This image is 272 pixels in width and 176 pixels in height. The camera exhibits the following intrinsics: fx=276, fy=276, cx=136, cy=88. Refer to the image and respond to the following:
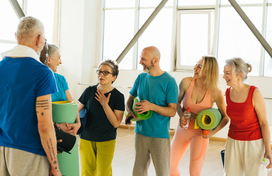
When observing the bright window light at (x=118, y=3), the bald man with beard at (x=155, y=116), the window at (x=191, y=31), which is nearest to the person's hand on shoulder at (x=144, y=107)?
the bald man with beard at (x=155, y=116)

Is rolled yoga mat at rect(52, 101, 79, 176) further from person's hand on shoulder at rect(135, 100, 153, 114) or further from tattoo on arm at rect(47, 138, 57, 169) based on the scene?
person's hand on shoulder at rect(135, 100, 153, 114)

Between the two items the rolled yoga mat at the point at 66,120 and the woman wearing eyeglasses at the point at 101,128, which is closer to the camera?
the rolled yoga mat at the point at 66,120

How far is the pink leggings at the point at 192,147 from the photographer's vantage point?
8.94 feet

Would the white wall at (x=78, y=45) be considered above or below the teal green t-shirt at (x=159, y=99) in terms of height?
above

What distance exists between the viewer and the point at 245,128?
246 centimetres

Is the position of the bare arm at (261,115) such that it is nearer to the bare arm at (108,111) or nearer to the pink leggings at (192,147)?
the pink leggings at (192,147)

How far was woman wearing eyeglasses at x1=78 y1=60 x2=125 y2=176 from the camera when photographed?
8.25 ft

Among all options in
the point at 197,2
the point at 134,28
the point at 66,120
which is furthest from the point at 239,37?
the point at 66,120

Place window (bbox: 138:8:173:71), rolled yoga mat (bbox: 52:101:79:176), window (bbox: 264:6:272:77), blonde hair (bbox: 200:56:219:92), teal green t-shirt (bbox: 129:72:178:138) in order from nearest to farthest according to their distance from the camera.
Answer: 1. rolled yoga mat (bbox: 52:101:79:176)
2. teal green t-shirt (bbox: 129:72:178:138)
3. blonde hair (bbox: 200:56:219:92)
4. window (bbox: 264:6:272:77)
5. window (bbox: 138:8:173:71)

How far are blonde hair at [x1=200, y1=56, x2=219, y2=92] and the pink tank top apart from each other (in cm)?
8

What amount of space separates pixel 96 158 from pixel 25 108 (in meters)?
1.16

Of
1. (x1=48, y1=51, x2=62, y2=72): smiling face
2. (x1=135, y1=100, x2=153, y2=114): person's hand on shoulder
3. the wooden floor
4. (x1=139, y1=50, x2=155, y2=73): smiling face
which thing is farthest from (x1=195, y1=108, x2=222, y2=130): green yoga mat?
the wooden floor

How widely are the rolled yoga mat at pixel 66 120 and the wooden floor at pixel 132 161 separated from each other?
6.56 ft

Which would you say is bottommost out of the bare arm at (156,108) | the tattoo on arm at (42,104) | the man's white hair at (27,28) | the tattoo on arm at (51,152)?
the tattoo on arm at (51,152)
